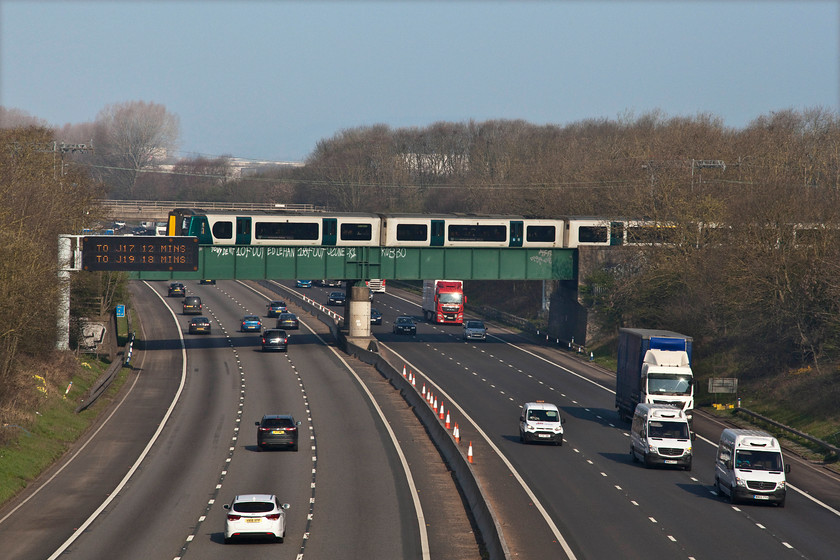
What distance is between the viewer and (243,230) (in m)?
74.4

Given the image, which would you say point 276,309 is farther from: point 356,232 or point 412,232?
point 412,232

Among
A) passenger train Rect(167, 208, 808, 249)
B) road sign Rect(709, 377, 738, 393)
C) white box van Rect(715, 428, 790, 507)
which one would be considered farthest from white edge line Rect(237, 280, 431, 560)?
road sign Rect(709, 377, 738, 393)

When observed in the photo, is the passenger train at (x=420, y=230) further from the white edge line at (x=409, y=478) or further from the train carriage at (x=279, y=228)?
the white edge line at (x=409, y=478)

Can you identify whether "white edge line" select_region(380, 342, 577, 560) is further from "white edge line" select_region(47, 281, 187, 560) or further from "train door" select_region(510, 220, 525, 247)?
"train door" select_region(510, 220, 525, 247)

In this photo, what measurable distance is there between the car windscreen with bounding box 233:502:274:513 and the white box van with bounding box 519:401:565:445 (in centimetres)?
1887

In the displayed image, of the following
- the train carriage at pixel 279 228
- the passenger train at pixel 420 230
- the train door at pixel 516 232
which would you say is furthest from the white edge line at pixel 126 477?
the train door at pixel 516 232

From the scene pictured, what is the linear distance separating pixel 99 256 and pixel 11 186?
9.04 metres

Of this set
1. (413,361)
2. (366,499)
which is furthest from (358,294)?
(366,499)

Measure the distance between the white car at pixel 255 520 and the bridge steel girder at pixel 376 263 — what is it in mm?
46774

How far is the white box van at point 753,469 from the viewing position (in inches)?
1347

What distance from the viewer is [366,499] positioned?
34500 millimetres

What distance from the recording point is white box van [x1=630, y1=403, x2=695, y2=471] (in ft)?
132

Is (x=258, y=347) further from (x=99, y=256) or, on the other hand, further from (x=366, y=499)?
(x=366, y=499)

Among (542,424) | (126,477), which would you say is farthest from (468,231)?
(126,477)
